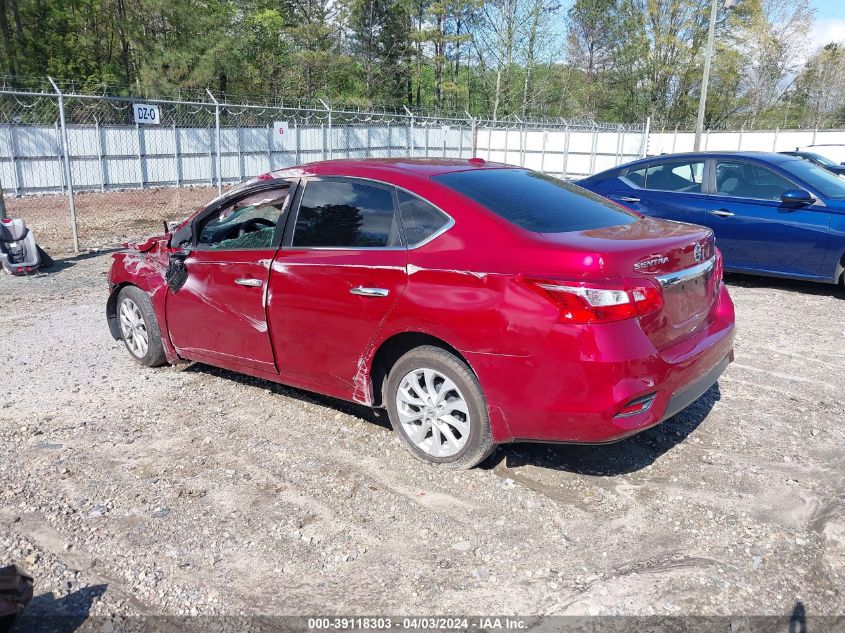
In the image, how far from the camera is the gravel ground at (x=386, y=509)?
2934 mm

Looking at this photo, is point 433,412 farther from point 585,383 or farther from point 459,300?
point 585,383

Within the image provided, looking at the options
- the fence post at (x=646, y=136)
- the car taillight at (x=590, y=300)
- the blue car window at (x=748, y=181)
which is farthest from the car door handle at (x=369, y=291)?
the fence post at (x=646, y=136)

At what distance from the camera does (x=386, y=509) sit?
360 centimetres

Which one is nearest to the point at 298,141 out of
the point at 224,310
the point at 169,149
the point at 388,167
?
the point at 169,149

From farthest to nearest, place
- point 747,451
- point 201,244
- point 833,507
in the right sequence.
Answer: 1. point 201,244
2. point 747,451
3. point 833,507

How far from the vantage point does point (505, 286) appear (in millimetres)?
3473

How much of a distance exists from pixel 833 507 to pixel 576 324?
166cm

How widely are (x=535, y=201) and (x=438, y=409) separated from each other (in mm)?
1345

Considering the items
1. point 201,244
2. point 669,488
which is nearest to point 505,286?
point 669,488

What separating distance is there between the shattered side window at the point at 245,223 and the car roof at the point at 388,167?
0.17 m

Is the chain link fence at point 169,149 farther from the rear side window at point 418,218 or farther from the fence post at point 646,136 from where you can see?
the rear side window at point 418,218

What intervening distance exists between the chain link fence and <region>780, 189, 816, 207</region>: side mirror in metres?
10.9

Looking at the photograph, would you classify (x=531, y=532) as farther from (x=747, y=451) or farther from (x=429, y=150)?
(x=429, y=150)

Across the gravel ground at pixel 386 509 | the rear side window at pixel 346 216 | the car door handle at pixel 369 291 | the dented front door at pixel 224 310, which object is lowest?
the gravel ground at pixel 386 509
